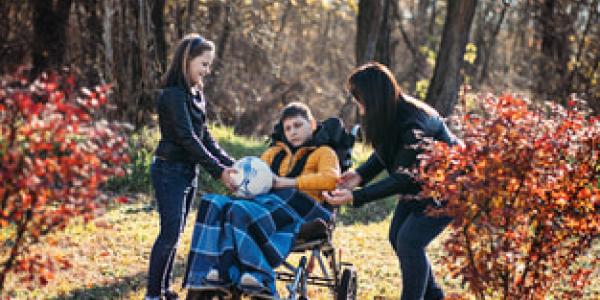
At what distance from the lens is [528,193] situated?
3.69 meters

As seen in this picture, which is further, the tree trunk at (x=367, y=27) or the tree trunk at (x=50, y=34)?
the tree trunk at (x=367, y=27)

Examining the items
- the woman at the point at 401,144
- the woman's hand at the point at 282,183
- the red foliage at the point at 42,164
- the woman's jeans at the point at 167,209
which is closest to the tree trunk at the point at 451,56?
the woman's hand at the point at 282,183

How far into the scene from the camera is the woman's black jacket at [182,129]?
4836 mm

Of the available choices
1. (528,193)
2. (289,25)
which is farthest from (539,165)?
(289,25)

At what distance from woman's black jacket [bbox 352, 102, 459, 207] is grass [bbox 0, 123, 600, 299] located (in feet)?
1.79

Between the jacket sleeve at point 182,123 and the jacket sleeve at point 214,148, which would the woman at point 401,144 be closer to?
the jacket sleeve at point 182,123

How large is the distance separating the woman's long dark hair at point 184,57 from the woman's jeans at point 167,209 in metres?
0.49

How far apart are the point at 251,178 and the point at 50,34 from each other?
26.8 ft

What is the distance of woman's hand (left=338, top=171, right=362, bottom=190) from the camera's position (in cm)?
512

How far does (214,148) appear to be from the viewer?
17.6ft

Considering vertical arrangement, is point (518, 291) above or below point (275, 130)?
below

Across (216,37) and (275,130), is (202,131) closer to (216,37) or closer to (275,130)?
(275,130)

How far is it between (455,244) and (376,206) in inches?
294

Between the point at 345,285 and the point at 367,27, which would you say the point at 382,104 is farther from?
the point at 367,27
